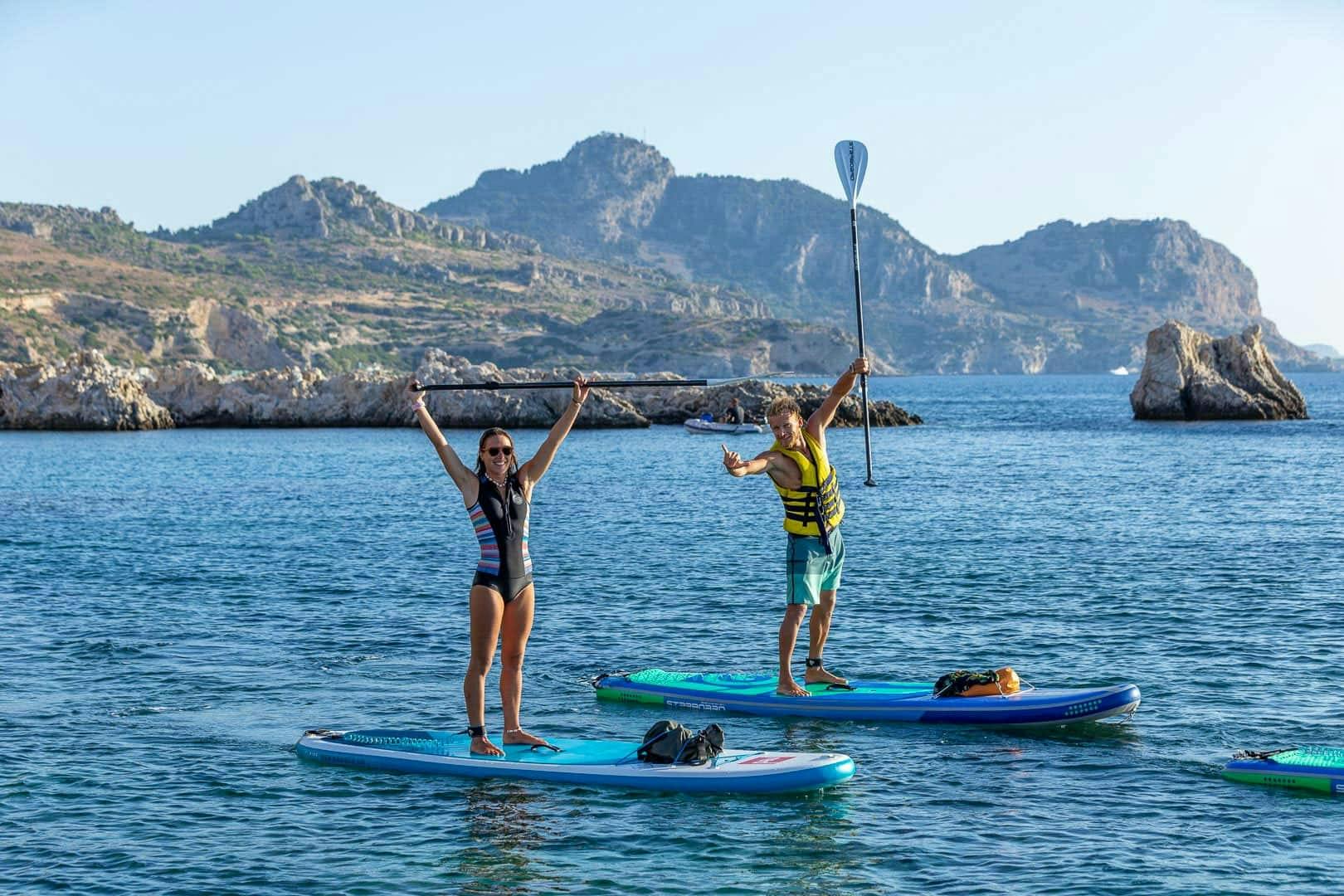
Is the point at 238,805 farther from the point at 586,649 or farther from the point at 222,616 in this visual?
the point at 222,616

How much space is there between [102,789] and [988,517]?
26481 millimetres

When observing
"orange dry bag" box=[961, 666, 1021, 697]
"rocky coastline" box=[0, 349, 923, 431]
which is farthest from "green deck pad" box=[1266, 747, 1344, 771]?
"rocky coastline" box=[0, 349, 923, 431]

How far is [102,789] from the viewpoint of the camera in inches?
488

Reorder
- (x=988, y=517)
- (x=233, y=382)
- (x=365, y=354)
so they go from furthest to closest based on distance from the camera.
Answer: (x=365, y=354)
(x=233, y=382)
(x=988, y=517)

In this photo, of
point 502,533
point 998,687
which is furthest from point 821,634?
point 502,533

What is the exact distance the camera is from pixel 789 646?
46.2 feet

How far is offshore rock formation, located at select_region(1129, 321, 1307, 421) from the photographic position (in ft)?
273

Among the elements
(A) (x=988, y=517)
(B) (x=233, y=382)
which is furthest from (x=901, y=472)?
(B) (x=233, y=382)

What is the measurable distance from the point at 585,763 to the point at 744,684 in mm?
3090

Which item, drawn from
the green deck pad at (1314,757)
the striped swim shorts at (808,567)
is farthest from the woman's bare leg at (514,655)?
the green deck pad at (1314,757)

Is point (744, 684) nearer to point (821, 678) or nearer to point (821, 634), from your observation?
point (821, 678)

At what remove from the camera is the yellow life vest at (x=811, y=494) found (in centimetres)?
1352

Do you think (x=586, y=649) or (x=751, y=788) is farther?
(x=586, y=649)

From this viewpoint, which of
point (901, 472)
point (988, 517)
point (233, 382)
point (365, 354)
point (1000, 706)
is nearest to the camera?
point (1000, 706)
